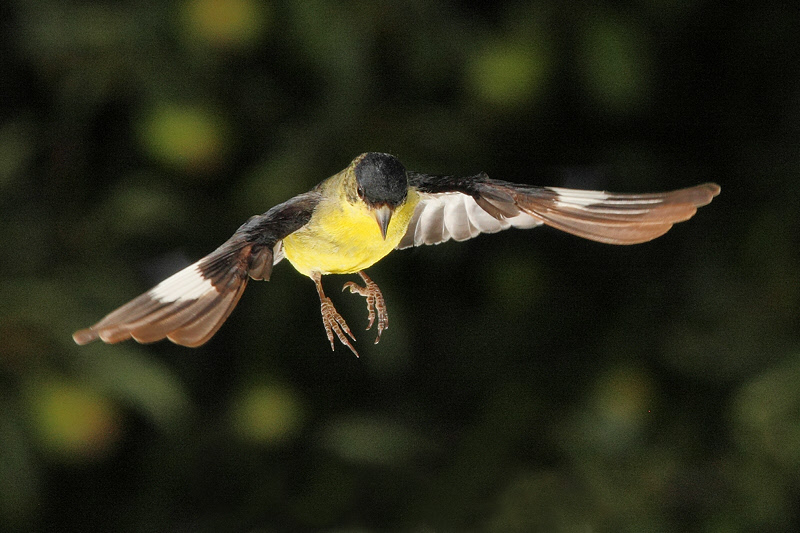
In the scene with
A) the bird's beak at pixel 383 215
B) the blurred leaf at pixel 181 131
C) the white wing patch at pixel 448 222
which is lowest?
the bird's beak at pixel 383 215

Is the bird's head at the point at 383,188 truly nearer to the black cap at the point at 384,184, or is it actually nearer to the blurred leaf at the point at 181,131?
the black cap at the point at 384,184

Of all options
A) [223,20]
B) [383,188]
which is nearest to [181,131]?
[223,20]

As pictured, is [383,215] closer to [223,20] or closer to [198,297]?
[198,297]

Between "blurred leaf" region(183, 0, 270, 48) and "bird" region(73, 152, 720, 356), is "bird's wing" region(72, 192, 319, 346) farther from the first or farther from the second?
"blurred leaf" region(183, 0, 270, 48)

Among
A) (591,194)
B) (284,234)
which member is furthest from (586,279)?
(284,234)

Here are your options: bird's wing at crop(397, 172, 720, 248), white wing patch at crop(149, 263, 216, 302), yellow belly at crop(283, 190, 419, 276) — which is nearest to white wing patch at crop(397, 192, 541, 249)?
bird's wing at crop(397, 172, 720, 248)

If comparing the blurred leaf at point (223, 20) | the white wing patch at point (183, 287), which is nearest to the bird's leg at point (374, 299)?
the white wing patch at point (183, 287)

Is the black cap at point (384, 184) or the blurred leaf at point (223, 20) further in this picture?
the blurred leaf at point (223, 20)

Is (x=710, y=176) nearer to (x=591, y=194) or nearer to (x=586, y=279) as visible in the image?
(x=586, y=279)
